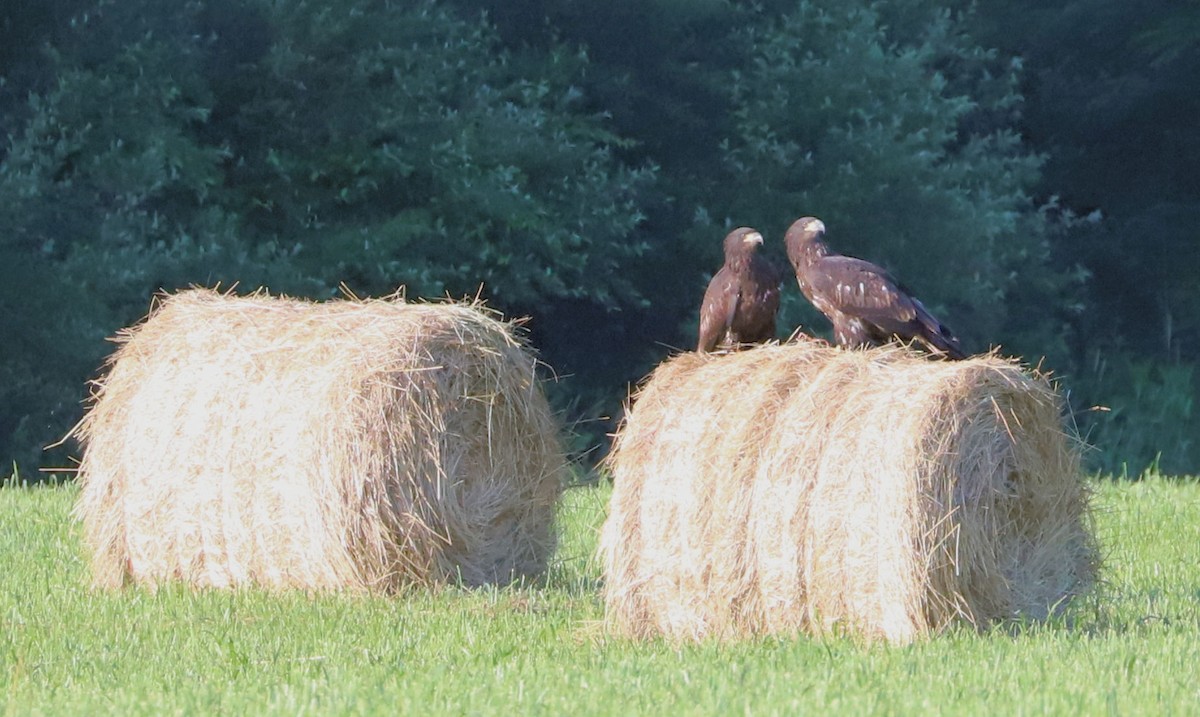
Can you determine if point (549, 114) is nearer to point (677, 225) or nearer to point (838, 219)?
point (677, 225)

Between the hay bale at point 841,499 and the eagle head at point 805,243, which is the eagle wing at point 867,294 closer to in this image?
the eagle head at point 805,243

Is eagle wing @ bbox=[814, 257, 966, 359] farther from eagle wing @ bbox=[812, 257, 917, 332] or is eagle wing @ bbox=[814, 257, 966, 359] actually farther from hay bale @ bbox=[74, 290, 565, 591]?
hay bale @ bbox=[74, 290, 565, 591]

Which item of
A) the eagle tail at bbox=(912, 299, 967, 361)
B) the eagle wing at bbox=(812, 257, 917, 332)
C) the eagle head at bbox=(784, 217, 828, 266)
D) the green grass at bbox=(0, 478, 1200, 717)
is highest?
the eagle head at bbox=(784, 217, 828, 266)

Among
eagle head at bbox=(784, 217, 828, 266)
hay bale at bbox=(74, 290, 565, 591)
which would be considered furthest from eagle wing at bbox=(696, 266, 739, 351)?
hay bale at bbox=(74, 290, 565, 591)

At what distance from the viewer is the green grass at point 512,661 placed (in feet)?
17.1

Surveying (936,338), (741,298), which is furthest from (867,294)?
(741,298)

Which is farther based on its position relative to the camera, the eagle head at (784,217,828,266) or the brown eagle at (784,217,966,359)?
the eagle head at (784,217,828,266)

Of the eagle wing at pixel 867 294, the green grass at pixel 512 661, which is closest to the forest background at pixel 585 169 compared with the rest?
the eagle wing at pixel 867 294

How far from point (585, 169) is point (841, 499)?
13.6 metres

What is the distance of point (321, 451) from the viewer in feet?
26.2

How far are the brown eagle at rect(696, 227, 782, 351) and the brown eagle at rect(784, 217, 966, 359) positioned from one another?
17.4 inches

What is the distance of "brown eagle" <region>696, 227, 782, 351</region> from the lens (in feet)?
27.0

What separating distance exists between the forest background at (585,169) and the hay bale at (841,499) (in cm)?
870

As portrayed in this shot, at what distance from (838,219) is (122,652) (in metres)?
15.8
